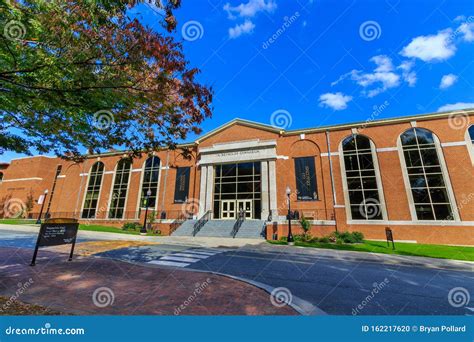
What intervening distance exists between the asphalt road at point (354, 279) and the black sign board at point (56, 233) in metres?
2.81

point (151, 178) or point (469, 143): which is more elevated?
point (469, 143)

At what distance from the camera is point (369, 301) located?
17.1 feet

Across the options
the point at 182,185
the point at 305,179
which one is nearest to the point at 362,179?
the point at 305,179

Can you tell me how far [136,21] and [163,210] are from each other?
2414 centimetres

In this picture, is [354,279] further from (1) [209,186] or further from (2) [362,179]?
(1) [209,186]

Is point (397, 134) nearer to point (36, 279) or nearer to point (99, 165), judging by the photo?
point (36, 279)

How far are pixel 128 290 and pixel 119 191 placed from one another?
1084 inches

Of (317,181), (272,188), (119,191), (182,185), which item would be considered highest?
(182,185)

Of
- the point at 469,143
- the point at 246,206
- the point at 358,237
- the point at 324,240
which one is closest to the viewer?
the point at 324,240

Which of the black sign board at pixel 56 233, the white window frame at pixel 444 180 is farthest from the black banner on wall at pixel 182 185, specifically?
the white window frame at pixel 444 180

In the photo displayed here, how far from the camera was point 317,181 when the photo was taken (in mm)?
22078

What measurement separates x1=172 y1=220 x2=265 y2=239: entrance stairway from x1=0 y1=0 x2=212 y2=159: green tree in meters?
14.3

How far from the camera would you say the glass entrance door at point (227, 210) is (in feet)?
80.9

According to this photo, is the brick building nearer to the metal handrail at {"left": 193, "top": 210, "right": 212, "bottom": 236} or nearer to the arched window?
the arched window
